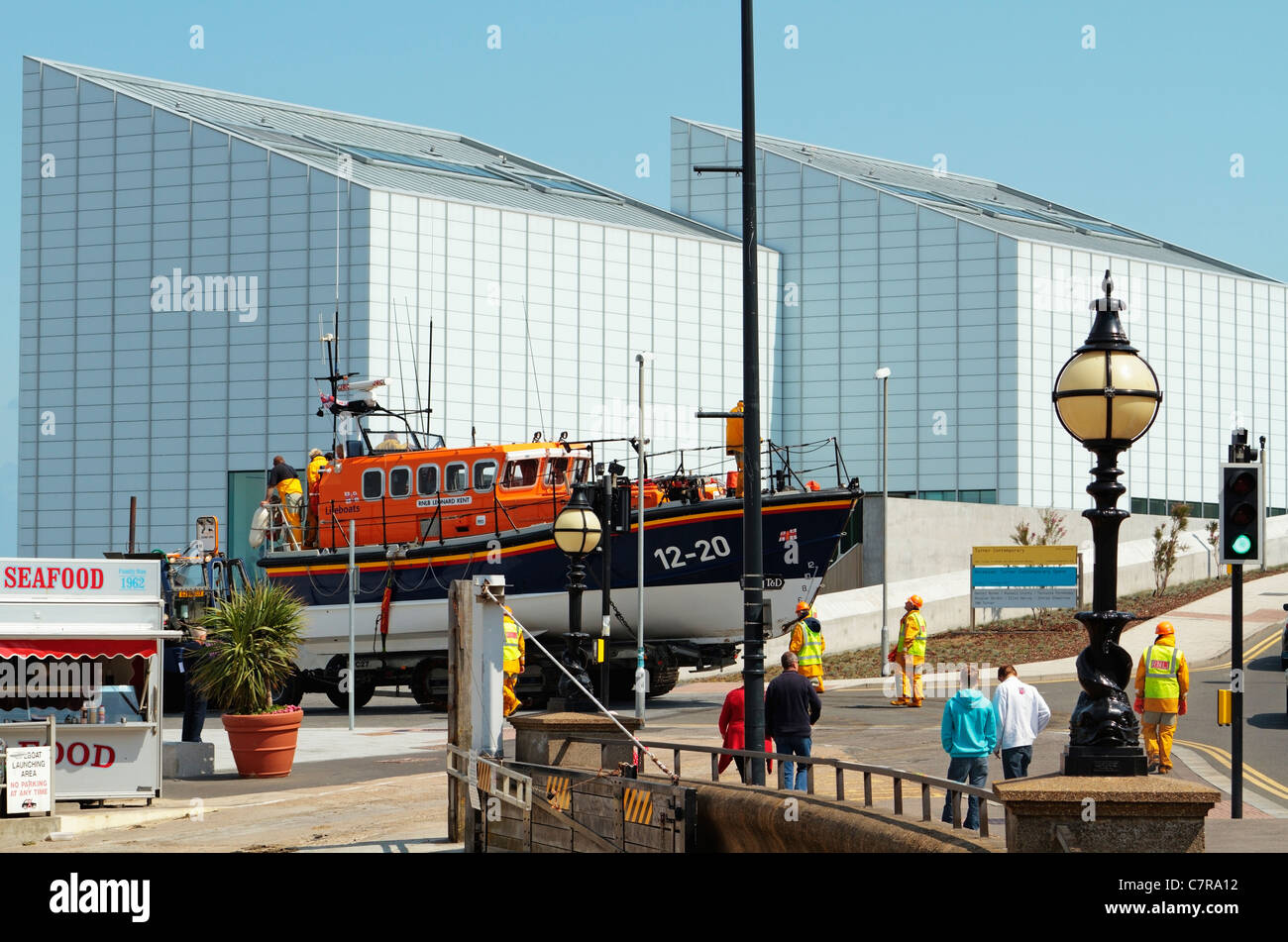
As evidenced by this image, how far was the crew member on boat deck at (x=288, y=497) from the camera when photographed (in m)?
32.6

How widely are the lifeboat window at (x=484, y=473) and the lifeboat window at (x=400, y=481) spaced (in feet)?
4.96

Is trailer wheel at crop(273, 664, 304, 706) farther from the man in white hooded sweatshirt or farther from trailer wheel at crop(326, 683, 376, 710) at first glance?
the man in white hooded sweatshirt

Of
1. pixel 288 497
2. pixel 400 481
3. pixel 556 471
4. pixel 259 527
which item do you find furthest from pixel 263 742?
pixel 288 497

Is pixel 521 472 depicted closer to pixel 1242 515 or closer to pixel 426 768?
pixel 426 768

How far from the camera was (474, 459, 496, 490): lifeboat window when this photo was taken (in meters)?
30.6

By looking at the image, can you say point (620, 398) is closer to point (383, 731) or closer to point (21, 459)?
point (21, 459)

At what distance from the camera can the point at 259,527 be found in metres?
32.6

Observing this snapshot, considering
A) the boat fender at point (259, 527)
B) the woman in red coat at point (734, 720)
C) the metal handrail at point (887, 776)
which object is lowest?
the woman in red coat at point (734, 720)

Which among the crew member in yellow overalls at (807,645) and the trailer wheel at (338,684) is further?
the trailer wheel at (338,684)

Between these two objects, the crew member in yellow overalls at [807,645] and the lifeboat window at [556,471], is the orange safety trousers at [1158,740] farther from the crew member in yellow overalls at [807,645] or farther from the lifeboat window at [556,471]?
the lifeboat window at [556,471]

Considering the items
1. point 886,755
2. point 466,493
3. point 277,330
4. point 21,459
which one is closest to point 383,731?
point 466,493

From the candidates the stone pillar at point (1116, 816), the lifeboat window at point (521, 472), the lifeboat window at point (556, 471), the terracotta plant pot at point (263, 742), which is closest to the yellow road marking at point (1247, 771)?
the stone pillar at point (1116, 816)

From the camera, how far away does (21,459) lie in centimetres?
5962
